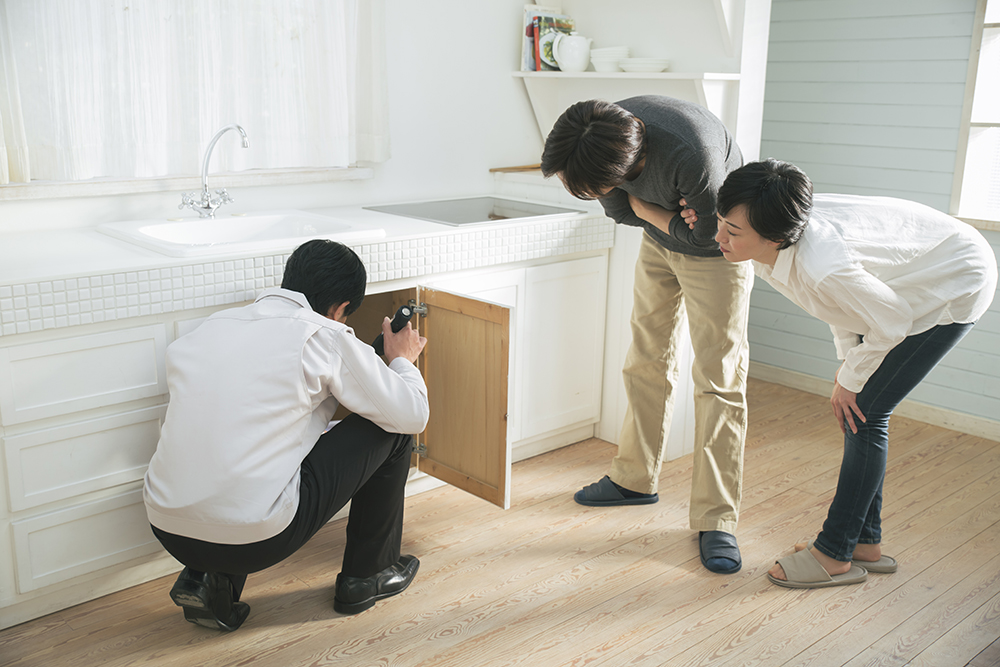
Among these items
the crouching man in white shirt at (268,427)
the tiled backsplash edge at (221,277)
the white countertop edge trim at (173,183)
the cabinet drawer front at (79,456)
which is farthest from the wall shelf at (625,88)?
the cabinet drawer front at (79,456)

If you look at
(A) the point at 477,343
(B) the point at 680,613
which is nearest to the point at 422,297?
(A) the point at 477,343

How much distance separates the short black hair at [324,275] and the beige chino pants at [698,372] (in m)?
0.93

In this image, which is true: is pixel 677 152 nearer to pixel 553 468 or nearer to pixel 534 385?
pixel 534 385

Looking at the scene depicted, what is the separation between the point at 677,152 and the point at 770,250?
0.34 meters

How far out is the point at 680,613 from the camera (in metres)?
2.10

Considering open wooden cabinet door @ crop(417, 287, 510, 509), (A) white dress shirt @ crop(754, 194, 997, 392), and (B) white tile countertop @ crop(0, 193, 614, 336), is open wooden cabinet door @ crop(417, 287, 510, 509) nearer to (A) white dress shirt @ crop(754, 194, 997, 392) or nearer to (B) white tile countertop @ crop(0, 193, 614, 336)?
(B) white tile countertop @ crop(0, 193, 614, 336)

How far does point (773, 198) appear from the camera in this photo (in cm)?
180

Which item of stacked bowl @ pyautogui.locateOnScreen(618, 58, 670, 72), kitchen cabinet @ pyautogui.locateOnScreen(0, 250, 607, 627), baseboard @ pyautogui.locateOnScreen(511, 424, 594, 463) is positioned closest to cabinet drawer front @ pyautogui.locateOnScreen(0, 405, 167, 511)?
kitchen cabinet @ pyautogui.locateOnScreen(0, 250, 607, 627)

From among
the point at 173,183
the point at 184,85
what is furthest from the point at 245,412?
the point at 184,85

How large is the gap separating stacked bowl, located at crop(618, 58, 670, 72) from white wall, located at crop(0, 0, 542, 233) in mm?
532

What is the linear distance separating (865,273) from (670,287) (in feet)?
2.29

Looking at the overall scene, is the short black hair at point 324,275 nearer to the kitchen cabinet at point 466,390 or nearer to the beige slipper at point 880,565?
the kitchen cabinet at point 466,390

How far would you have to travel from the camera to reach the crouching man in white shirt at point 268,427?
1684 millimetres

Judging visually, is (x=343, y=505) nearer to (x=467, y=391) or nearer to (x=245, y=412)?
(x=245, y=412)
